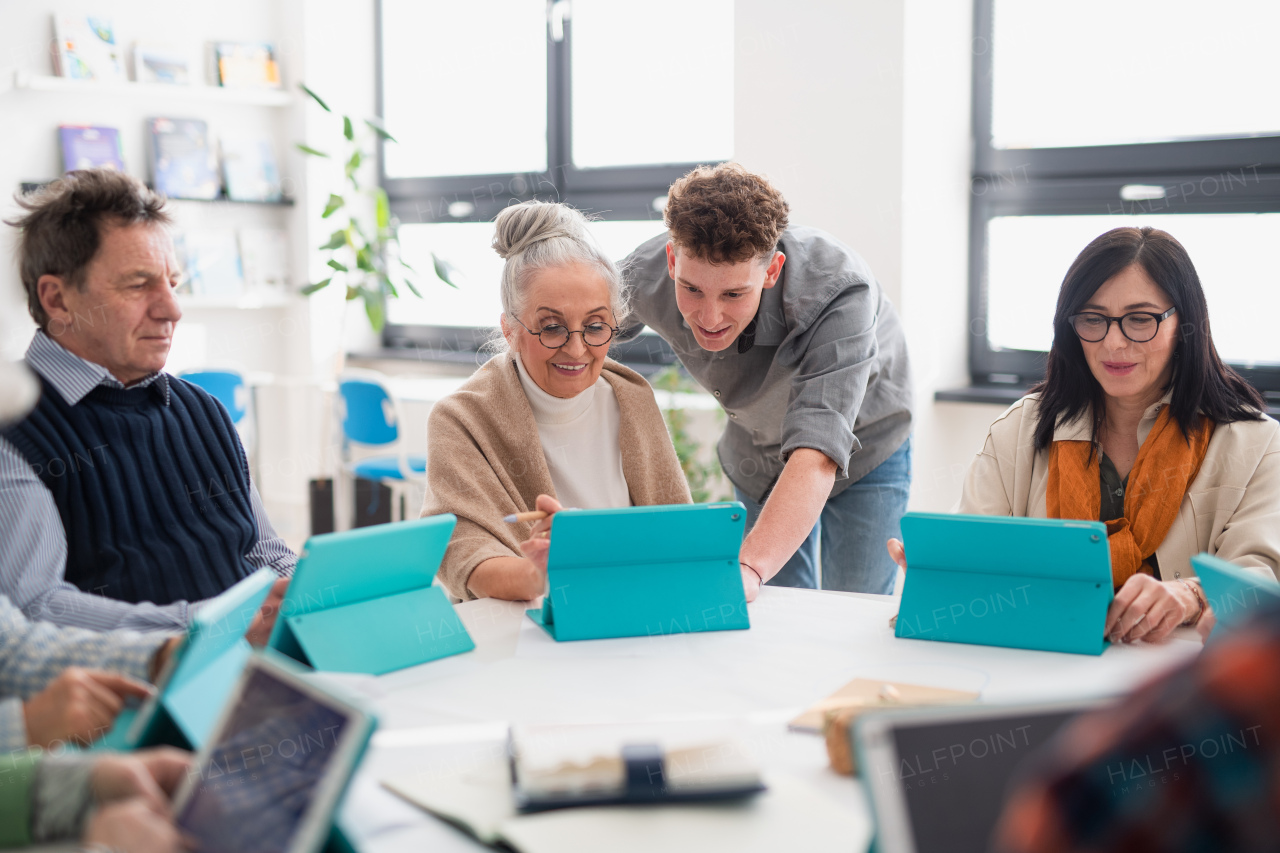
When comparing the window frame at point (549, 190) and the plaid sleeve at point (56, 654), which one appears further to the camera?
the window frame at point (549, 190)

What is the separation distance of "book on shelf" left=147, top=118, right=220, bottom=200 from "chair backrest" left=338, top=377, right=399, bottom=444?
1.52 meters

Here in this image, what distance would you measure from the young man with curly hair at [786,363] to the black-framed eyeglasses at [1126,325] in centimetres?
39

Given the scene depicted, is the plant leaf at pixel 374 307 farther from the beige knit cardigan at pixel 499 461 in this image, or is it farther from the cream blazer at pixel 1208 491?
the cream blazer at pixel 1208 491

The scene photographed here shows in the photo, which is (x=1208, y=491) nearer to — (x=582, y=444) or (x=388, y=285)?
(x=582, y=444)

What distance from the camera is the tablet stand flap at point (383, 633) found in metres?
1.37

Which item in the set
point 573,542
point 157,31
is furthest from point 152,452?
point 157,31

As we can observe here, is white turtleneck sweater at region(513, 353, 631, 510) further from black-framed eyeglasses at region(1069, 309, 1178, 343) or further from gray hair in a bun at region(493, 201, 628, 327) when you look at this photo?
black-framed eyeglasses at region(1069, 309, 1178, 343)

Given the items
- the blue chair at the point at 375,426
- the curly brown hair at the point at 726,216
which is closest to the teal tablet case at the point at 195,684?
the curly brown hair at the point at 726,216

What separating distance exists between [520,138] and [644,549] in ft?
13.0

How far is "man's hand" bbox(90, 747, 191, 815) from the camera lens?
91 cm

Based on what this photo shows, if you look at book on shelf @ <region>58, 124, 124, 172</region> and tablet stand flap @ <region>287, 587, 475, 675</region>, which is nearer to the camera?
tablet stand flap @ <region>287, 587, 475, 675</region>

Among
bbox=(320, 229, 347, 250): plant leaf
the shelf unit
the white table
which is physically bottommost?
the white table

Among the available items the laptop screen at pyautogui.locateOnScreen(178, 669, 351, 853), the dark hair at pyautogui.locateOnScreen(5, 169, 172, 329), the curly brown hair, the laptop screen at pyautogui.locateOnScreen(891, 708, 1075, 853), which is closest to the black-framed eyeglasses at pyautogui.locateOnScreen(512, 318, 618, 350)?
the curly brown hair

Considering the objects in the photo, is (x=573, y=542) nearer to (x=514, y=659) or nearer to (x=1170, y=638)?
(x=514, y=659)
